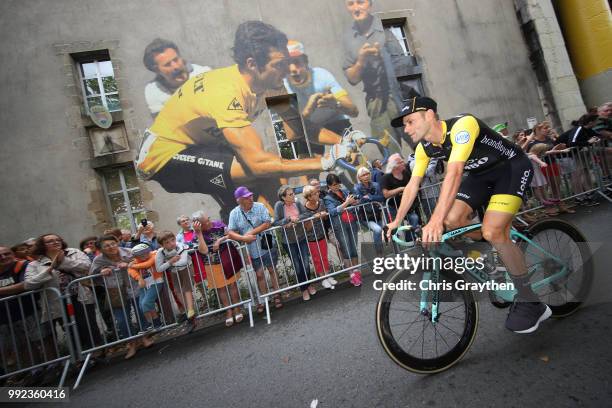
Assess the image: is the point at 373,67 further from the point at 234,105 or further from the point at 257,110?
the point at 234,105

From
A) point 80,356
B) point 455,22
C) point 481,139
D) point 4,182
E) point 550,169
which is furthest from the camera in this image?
point 455,22

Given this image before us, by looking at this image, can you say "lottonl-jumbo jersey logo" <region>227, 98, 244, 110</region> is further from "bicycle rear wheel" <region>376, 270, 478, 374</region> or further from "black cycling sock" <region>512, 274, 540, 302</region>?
"black cycling sock" <region>512, 274, 540, 302</region>

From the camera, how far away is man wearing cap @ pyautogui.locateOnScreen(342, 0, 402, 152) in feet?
36.3

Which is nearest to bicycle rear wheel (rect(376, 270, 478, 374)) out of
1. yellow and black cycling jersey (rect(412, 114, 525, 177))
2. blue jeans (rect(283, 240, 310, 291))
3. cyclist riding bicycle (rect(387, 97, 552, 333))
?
cyclist riding bicycle (rect(387, 97, 552, 333))

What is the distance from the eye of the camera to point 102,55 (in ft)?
32.6

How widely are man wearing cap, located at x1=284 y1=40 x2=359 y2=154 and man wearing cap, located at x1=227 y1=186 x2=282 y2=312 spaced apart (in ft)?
19.9

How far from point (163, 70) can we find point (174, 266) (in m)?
8.11

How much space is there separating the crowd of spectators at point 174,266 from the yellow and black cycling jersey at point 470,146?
282 centimetres

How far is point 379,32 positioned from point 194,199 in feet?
31.7

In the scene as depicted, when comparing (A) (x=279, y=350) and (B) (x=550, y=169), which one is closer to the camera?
(A) (x=279, y=350)

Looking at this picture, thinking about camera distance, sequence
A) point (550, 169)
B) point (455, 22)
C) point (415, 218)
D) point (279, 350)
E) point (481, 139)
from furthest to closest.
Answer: point (455, 22)
point (550, 169)
point (415, 218)
point (279, 350)
point (481, 139)

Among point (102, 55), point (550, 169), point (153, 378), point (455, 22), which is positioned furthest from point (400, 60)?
point (153, 378)

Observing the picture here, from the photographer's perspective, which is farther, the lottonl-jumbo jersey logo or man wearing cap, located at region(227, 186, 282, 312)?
the lottonl-jumbo jersey logo

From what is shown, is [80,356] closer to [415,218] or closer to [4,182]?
[415,218]
